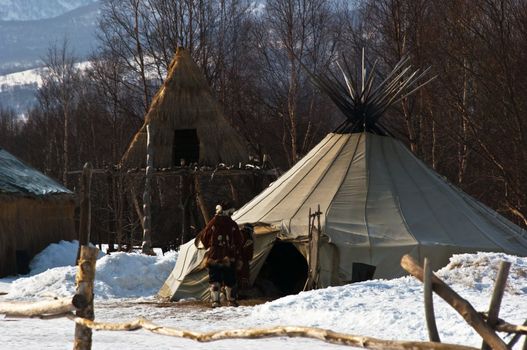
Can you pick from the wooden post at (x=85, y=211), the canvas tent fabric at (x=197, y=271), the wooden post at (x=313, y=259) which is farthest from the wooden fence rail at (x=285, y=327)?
the wooden post at (x=85, y=211)

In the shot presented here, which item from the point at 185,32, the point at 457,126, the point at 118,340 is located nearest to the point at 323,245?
the point at 118,340

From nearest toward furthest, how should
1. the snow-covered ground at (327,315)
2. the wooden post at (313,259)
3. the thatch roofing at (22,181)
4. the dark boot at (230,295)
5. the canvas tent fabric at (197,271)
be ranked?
the snow-covered ground at (327,315), the dark boot at (230,295), the wooden post at (313,259), the canvas tent fabric at (197,271), the thatch roofing at (22,181)

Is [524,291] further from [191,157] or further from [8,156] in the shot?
[8,156]

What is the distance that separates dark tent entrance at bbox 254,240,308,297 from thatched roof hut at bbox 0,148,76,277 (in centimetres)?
799

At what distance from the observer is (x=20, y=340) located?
37.2 ft

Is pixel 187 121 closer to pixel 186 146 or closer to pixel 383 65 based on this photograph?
pixel 186 146

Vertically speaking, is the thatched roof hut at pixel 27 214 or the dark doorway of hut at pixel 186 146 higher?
the dark doorway of hut at pixel 186 146

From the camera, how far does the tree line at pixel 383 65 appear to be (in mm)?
25875

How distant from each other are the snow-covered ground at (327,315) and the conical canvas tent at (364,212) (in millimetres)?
1606

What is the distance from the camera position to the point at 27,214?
24.7m

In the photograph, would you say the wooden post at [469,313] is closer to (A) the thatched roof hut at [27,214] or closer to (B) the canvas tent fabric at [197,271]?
(B) the canvas tent fabric at [197,271]

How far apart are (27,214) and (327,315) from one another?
1399cm

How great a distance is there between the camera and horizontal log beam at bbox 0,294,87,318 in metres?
7.55

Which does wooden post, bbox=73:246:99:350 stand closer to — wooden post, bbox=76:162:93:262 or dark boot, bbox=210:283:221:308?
dark boot, bbox=210:283:221:308
